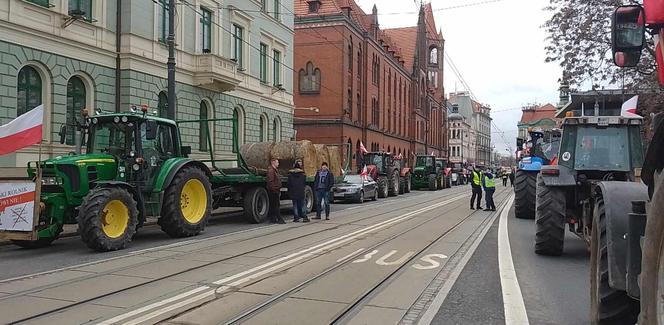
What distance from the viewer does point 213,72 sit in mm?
24984

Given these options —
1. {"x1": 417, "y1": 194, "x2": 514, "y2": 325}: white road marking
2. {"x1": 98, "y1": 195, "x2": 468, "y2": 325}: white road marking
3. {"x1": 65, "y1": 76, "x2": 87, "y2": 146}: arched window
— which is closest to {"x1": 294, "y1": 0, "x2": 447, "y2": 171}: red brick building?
{"x1": 65, "y1": 76, "x2": 87, "y2": 146}: arched window

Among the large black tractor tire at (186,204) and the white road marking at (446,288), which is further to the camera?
the large black tractor tire at (186,204)

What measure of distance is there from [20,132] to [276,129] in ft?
82.7

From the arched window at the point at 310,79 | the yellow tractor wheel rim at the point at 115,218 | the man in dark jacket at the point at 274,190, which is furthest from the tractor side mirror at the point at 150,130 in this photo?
the arched window at the point at 310,79

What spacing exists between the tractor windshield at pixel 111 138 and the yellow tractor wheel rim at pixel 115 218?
1550 millimetres

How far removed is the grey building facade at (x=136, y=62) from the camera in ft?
55.9

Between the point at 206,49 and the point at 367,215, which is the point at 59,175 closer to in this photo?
the point at 367,215

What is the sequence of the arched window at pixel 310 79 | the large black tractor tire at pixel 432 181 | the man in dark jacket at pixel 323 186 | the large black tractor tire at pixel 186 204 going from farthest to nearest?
the arched window at pixel 310 79 < the large black tractor tire at pixel 432 181 < the man in dark jacket at pixel 323 186 < the large black tractor tire at pixel 186 204

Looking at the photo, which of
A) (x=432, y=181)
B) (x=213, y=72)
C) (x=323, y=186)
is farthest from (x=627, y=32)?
(x=432, y=181)

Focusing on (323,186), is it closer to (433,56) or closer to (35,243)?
(35,243)

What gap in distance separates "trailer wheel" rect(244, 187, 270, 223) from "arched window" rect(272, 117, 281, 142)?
62.6ft

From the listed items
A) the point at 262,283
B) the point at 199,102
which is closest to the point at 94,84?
the point at 199,102

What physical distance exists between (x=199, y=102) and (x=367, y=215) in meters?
11.6

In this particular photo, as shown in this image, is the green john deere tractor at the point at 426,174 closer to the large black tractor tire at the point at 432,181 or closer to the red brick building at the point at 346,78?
the large black tractor tire at the point at 432,181
